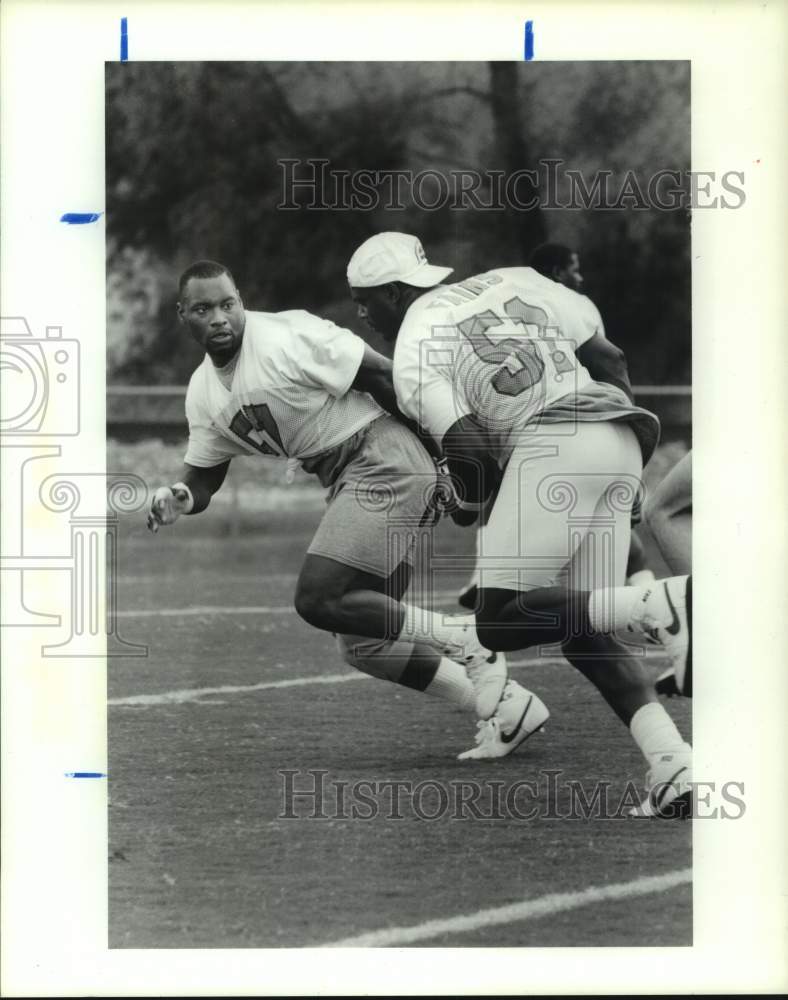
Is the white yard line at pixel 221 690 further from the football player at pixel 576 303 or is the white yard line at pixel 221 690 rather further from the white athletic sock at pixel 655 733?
the white athletic sock at pixel 655 733

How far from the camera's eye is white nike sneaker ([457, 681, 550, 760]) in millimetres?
5551

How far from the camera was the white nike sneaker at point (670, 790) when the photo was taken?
551 centimetres

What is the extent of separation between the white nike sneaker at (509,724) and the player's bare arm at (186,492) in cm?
100

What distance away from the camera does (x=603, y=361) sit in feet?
18.2

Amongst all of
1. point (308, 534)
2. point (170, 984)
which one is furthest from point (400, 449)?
point (170, 984)

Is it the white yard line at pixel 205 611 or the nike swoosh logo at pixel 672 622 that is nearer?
the nike swoosh logo at pixel 672 622

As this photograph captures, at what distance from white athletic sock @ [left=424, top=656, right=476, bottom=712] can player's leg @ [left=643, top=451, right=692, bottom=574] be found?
2.14ft

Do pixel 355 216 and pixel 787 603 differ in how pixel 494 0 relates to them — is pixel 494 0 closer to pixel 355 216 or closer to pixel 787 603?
pixel 355 216

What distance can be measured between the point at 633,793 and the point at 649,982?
51cm
